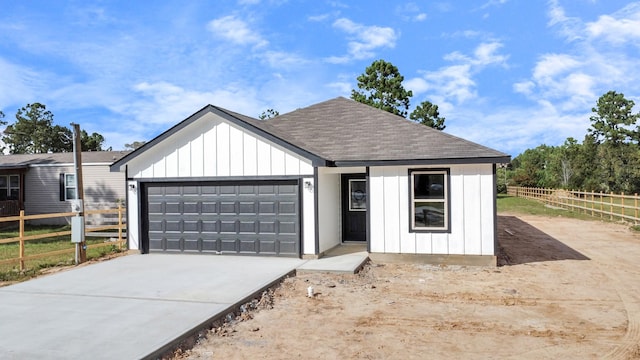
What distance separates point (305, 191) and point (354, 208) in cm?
254

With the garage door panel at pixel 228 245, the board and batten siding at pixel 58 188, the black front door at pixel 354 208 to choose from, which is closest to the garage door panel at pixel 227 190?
the garage door panel at pixel 228 245

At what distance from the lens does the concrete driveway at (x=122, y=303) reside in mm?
4789

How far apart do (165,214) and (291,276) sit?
4832 millimetres

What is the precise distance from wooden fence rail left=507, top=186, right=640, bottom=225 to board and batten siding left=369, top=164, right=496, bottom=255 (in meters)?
12.4

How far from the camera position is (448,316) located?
6.25m

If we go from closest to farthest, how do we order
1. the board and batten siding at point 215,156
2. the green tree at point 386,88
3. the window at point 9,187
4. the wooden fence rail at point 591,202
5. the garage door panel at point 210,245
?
the board and batten siding at point 215,156 < the garage door panel at point 210,245 < the wooden fence rail at point 591,202 < the window at point 9,187 < the green tree at point 386,88

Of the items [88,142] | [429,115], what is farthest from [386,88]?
[88,142]

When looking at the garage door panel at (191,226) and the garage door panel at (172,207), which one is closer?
the garage door panel at (191,226)

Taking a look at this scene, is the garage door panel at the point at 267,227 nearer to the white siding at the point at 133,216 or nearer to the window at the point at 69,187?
the white siding at the point at 133,216

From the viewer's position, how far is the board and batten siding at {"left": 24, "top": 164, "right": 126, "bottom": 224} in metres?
21.1

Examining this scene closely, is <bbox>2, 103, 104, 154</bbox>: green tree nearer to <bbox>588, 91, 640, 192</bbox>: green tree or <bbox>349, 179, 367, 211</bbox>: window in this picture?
<bbox>349, 179, 367, 211</bbox>: window

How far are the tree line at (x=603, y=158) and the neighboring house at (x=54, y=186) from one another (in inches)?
1133

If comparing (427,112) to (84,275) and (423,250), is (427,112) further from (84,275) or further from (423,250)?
(84,275)

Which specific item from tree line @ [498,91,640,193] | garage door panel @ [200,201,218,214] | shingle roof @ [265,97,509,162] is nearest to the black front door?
shingle roof @ [265,97,509,162]
